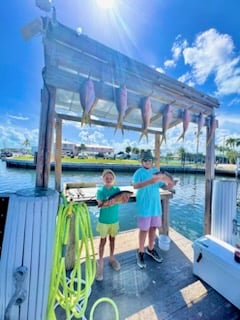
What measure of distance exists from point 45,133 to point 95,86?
0.72 meters

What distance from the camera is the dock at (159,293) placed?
1663 millimetres

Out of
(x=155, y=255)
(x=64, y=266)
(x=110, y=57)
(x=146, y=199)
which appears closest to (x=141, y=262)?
(x=155, y=255)

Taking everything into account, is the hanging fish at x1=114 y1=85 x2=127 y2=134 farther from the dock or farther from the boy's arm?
the dock

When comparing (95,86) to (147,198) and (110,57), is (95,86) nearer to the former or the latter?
(110,57)

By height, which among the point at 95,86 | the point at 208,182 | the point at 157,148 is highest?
the point at 95,86

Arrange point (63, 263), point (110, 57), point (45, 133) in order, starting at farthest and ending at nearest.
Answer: point (110, 57), point (45, 133), point (63, 263)

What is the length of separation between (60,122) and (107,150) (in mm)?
56733

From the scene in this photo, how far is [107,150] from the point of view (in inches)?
2346

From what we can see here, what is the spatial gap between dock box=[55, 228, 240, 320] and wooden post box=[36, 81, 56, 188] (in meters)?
1.30

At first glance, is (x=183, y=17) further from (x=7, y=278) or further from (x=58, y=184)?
(x=7, y=278)

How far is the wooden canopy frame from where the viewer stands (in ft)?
5.22

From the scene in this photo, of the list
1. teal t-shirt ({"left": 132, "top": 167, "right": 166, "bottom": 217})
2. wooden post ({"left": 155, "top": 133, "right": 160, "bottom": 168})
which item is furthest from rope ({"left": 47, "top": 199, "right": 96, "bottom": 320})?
wooden post ({"left": 155, "top": 133, "right": 160, "bottom": 168})

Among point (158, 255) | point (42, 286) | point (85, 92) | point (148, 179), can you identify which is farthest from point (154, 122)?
point (42, 286)

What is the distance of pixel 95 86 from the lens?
1.85m
